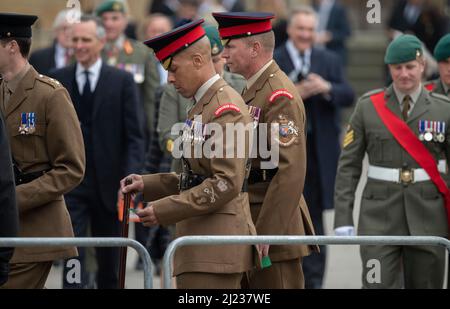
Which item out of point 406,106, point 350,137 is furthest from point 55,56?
point 406,106

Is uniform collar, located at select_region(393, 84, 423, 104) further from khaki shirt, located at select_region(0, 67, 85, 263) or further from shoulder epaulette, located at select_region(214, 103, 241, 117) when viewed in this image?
khaki shirt, located at select_region(0, 67, 85, 263)

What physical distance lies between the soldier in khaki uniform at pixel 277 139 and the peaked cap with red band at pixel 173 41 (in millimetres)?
580

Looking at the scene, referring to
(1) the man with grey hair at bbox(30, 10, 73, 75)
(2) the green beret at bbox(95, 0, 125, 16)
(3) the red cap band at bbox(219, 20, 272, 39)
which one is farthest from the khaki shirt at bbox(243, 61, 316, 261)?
(1) the man with grey hair at bbox(30, 10, 73, 75)

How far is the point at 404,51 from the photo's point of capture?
8.95 metres

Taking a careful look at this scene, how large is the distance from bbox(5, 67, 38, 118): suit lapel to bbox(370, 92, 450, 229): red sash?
8.20ft

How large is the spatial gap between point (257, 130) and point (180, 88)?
0.70m

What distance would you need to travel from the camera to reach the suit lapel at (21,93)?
25.3 ft

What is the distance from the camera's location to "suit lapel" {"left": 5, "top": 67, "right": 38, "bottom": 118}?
7.70m

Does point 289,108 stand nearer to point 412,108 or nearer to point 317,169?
point 412,108

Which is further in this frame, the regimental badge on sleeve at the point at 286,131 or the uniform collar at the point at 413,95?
the uniform collar at the point at 413,95

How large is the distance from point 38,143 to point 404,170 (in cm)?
254

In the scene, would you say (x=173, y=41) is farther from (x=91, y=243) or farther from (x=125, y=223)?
(x=91, y=243)

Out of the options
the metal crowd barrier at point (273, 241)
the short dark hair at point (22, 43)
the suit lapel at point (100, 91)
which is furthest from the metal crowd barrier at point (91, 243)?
the suit lapel at point (100, 91)

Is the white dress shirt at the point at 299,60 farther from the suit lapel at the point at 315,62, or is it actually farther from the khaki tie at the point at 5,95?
the khaki tie at the point at 5,95
